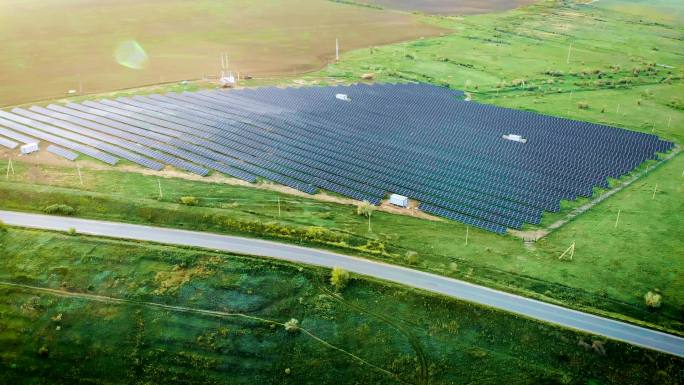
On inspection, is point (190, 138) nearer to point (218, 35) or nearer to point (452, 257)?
point (452, 257)

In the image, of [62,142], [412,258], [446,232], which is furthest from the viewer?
[62,142]

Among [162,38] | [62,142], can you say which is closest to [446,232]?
[62,142]

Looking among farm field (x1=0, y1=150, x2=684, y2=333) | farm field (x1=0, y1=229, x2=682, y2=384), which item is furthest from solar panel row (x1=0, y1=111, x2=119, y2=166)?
farm field (x1=0, y1=229, x2=682, y2=384)

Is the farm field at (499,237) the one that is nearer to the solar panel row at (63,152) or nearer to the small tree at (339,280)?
the solar panel row at (63,152)

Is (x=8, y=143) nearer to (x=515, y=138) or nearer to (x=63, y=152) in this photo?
(x=63, y=152)

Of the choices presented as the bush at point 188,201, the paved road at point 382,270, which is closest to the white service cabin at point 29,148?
the paved road at point 382,270

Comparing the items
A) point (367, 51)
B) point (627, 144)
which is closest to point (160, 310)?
point (627, 144)
